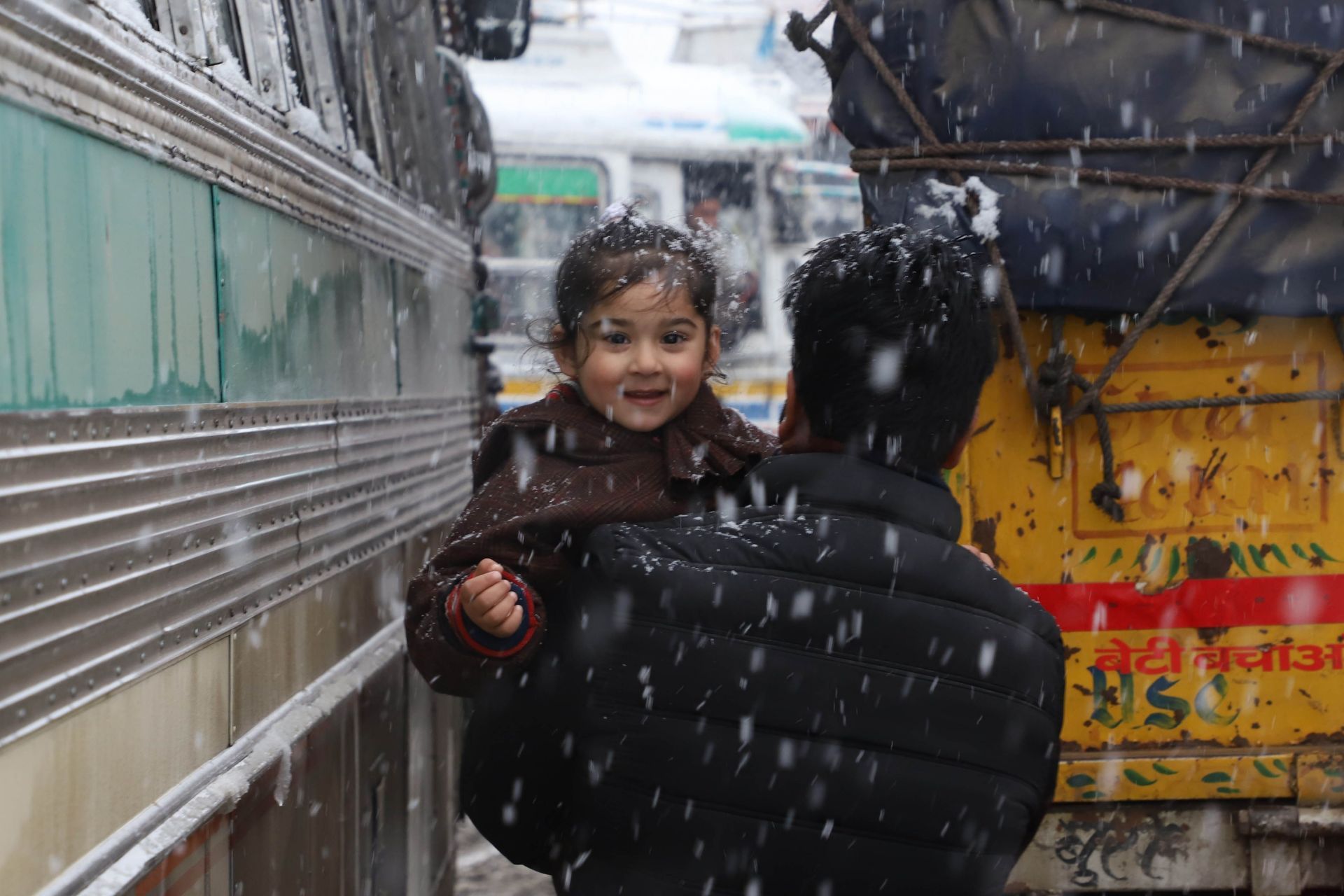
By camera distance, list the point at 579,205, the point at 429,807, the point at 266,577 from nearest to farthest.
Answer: the point at 266,577
the point at 429,807
the point at 579,205

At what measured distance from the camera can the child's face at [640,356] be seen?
2.41 m

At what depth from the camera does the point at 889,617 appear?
165 cm

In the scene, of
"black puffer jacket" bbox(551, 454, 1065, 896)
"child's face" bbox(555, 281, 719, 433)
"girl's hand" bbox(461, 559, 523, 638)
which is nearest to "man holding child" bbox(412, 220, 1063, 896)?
"black puffer jacket" bbox(551, 454, 1065, 896)

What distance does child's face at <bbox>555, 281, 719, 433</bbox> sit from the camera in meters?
2.41

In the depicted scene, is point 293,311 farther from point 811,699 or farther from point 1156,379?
point 1156,379

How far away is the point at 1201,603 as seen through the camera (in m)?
3.27

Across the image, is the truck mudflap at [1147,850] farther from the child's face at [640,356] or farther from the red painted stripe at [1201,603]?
the child's face at [640,356]

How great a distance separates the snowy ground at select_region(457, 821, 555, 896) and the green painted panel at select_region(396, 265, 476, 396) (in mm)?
1811

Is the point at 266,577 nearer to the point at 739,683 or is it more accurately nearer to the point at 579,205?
the point at 739,683

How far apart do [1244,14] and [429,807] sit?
10.9 ft

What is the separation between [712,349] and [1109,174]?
1086 millimetres

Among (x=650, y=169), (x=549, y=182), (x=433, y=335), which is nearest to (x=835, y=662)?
(x=433, y=335)

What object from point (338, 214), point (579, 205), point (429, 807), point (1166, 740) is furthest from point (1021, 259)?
point (579, 205)

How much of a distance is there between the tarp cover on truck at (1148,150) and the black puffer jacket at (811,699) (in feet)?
5.21
